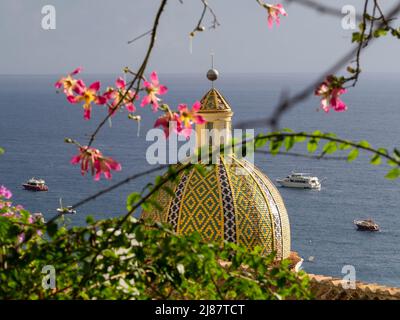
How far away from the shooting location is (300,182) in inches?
2530

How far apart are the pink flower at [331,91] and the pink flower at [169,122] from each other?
51cm

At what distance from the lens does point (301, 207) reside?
5822 centimetres

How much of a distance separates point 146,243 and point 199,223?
648 centimetres

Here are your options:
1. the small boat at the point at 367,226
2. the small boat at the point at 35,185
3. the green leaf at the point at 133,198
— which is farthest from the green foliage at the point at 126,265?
the small boat at the point at 35,185

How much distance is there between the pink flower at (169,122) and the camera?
3070mm

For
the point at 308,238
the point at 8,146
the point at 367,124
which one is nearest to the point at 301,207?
the point at 308,238

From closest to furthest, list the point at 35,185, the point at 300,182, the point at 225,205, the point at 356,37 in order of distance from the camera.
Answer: the point at 356,37 → the point at 225,205 → the point at 35,185 → the point at 300,182

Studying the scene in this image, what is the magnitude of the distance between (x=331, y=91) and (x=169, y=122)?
57cm

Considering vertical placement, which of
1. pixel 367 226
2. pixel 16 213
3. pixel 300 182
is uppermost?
pixel 16 213

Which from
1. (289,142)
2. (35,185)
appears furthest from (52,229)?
(35,185)

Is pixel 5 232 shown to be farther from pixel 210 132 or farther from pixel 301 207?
pixel 301 207

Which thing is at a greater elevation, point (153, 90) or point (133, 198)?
point (153, 90)

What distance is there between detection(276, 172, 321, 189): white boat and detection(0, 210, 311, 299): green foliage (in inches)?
2385

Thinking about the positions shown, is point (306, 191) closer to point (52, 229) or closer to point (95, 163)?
point (95, 163)
